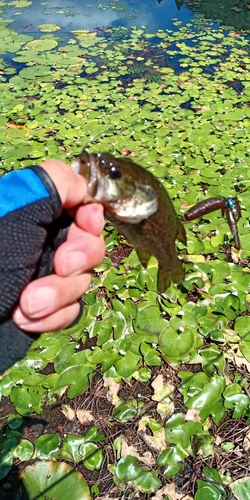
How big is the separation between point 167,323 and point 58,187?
1789 mm

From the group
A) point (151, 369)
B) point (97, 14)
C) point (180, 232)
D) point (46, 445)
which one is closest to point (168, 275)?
point (180, 232)

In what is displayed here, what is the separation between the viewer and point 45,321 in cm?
144

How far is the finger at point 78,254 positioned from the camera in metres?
1.43

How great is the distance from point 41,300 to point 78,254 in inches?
8.2

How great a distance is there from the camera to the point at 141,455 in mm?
2432

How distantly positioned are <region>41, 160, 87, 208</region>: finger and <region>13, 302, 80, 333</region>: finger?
1.27ft

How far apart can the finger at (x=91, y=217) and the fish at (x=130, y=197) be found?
0.12 ft

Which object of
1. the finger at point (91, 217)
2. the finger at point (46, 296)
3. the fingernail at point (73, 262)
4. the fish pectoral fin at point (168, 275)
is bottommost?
the fish pectoral fin at point (168, 275)

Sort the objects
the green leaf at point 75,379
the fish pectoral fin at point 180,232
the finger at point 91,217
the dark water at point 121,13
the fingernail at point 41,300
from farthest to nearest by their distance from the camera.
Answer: the dark water at point 121,13
the green leaf at point 75,379
the fish pectoral fin at point 180,232
the finger at point 91,217
the fingernail at point 41,300

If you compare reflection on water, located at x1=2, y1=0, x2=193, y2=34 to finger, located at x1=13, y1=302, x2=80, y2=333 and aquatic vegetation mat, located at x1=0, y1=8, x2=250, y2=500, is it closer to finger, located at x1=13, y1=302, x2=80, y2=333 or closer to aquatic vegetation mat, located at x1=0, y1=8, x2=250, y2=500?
aquatic vegetation mat, located at x1=0, y1=8, x2=250, y2=500

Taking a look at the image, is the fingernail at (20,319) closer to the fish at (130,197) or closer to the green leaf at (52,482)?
the fish at (130,197)

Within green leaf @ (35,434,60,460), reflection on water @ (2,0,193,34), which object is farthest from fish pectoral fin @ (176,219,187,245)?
reflection on water @ (2,0,193,34)

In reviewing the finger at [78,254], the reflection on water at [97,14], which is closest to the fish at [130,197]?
the finger at [78,254]

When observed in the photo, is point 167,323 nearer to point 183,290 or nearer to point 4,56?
point 183,290
